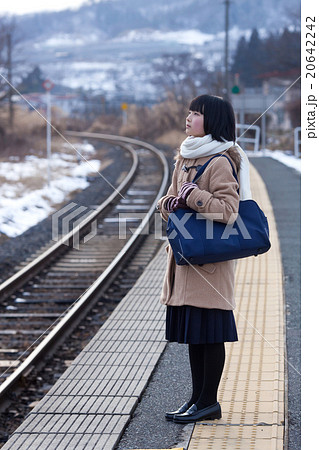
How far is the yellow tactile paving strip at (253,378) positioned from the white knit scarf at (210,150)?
1229mm

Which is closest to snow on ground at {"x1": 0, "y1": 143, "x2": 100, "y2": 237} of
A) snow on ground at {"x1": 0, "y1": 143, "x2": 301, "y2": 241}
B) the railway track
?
snow on ground at {"x1": 0, "y1": 143, "x2": 301, "y2": 241}

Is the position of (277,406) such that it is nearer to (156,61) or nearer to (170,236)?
(170,236)

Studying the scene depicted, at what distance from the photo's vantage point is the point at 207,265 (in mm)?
3889

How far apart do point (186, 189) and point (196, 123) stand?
0.36 m

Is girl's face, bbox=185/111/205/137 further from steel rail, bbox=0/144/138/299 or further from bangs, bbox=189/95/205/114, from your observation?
steel rail, bbox=0/144/138/299

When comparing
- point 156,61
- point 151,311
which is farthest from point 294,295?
point 156,61

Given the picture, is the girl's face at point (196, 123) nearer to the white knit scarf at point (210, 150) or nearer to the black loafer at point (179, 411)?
the white knit scarf at point (210, 150)

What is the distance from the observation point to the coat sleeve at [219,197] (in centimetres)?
372

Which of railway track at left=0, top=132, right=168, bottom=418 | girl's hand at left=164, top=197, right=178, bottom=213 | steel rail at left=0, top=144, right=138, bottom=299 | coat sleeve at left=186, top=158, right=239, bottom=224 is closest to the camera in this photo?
coat sleeve at left=186, top=158, right=239, bottom=224

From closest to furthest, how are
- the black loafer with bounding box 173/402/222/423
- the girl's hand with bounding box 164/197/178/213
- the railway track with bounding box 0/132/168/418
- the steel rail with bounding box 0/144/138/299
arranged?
the girl's hand with bounding box 164/197/178/213
the black loafer with bounding box 173/402/222/423
the railway track with bounding box 0/132/168/418
the steel rail with bounding box 0/144/138/299

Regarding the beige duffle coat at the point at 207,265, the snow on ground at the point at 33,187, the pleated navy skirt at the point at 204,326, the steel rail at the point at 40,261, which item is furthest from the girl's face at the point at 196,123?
the snow on ground at the point at 33,187

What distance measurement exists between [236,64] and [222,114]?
307 ft

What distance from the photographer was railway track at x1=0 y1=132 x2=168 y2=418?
6.43 metres

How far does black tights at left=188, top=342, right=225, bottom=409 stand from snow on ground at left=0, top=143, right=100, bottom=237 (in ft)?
23.0
